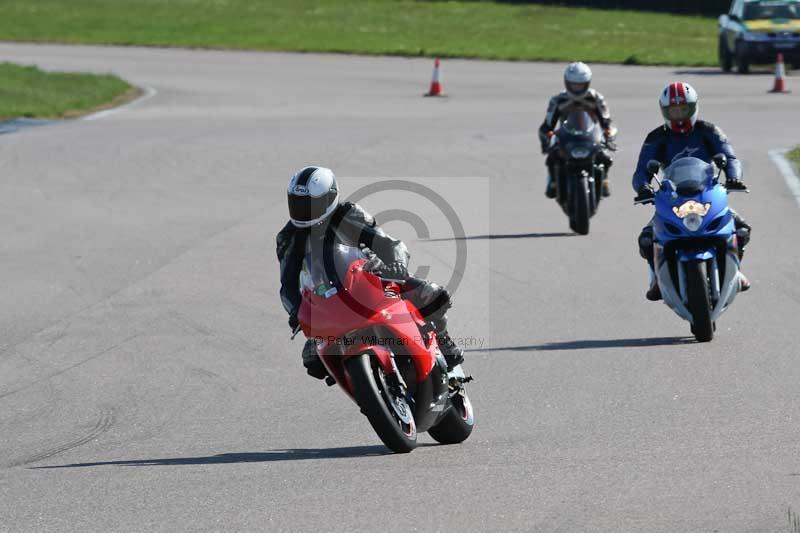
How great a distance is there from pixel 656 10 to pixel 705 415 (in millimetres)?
46877

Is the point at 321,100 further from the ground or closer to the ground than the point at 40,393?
closer to the ground

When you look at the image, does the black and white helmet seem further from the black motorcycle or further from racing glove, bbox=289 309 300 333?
the black motorcycle

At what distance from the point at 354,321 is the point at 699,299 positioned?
386 cm

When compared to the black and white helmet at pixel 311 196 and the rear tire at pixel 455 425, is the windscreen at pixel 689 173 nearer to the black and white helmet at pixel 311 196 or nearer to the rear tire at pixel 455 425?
the rear tire at pixel 455 425

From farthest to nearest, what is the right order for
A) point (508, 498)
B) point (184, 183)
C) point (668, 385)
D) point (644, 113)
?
point (644, 113) < point (184, 183) < point (668, 385) < point (508, 498)

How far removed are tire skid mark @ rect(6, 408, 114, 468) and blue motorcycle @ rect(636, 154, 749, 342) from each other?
156 inches

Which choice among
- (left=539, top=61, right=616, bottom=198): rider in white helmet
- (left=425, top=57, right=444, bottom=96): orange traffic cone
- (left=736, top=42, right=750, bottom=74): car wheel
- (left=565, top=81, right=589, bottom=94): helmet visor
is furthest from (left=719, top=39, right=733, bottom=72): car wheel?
(left=565, top=81, right=589, bottom=94): helmet visor

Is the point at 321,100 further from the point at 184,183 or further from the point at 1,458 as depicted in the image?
the point at 1,458

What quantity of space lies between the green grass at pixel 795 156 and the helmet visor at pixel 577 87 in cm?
558

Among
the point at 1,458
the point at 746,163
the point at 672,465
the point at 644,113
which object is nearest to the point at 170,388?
the point at 1,458

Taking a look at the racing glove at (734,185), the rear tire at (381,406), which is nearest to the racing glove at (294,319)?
the rear tire at (381,406)

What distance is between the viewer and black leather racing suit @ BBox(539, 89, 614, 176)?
16969 millimetres

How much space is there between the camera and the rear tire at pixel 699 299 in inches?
433

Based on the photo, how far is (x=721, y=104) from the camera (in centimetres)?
2920
